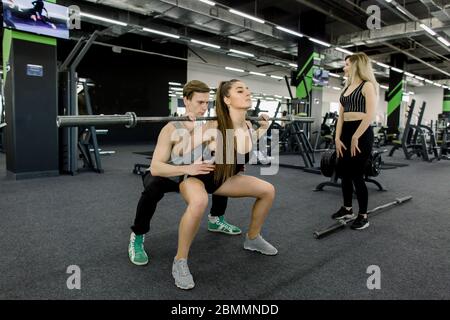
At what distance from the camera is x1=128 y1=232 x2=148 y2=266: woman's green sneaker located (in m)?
1.80

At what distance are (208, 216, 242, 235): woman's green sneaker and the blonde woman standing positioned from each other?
3.03 ft

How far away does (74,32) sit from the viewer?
28.9 ft

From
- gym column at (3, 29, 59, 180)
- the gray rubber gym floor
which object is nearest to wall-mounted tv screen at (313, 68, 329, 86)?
the gray rubber gym floor

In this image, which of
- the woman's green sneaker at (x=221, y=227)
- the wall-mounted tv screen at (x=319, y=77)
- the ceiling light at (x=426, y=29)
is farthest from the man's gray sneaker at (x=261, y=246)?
the wall-mounted tv screen at (x=319, y=77)

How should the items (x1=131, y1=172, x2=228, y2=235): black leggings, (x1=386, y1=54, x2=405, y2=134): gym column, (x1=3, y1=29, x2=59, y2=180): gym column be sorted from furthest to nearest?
(x1=386, y1=54, x2=405, y2=134): gym column
(x1=3, y1=29, x2=59, y2=180): gym column
(x1=131, y1=172, x2=228, y2=235): black leggings

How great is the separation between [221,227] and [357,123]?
1271mm

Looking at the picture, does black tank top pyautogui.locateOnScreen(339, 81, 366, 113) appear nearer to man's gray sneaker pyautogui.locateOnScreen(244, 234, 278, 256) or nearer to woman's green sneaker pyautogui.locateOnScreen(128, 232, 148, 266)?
man's gray sneaker pyautogui.locateOnScreen(244, 234, 278, 256)

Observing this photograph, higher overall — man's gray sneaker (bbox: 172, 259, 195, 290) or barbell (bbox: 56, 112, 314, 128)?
barbell (bbox: 56, 112, 314, 128)

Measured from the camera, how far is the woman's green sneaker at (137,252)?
5.90ft

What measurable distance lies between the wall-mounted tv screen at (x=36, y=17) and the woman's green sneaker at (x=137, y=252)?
3587 millimetres

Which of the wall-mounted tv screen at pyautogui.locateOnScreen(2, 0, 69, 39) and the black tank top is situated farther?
the wall-mounted tv screen at pyautogui.locateOnScreen(2, 0, 69, 39)

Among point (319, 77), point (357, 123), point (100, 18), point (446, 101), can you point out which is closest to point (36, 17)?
point (100, 18)
